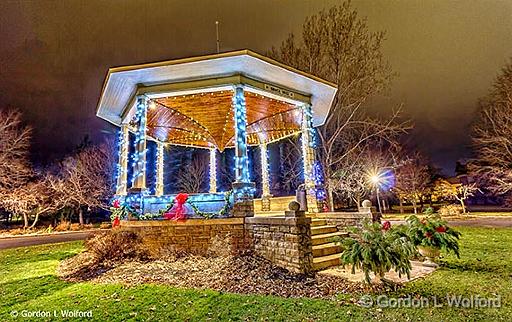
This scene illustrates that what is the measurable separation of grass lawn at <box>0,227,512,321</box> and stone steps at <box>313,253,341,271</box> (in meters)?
1.39

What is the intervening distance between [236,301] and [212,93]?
5989 millimetres

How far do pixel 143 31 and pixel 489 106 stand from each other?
1961cm

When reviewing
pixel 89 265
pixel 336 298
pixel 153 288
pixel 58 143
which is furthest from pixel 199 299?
pixel 58 143

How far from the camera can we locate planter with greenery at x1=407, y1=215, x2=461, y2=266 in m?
5.80

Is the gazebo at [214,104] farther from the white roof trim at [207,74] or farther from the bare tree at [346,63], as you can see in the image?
the bare tree at [346,63]

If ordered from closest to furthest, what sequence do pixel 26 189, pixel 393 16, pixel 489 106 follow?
pixel 393 16
pixel 489 106
pixel 26 189

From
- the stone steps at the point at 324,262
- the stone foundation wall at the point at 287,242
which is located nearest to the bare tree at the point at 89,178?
the stone foundation wall at the point at 287,242

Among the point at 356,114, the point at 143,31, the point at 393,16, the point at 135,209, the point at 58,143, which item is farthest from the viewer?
the point at 58,143

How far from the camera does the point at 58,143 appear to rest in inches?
1078

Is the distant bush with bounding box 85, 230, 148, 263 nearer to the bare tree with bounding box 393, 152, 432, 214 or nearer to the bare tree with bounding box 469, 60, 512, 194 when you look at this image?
the bare tree with bounding box 469, 60, 512, 194

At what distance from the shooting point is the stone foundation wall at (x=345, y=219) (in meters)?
7.11

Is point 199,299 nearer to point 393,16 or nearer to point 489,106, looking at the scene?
point 393,16

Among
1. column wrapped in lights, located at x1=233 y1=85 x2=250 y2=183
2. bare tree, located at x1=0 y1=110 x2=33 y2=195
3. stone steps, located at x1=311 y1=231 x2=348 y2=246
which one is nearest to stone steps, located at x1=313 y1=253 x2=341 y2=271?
stone steps, located at x1=311 y1=231 x2=348 y2=246

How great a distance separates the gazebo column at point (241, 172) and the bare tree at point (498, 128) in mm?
16221
